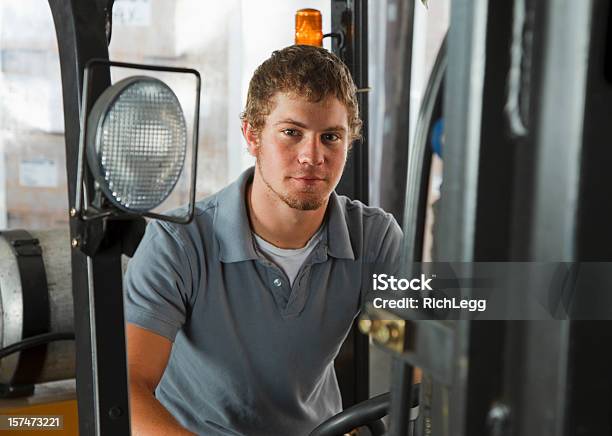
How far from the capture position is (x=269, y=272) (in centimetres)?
176

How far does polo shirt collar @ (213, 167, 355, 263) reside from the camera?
1.73 meters

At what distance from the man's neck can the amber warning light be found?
0.31 meters

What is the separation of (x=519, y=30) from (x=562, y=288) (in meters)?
0.19

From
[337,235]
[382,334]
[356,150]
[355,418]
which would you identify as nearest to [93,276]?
[382,334]

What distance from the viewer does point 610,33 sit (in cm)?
59

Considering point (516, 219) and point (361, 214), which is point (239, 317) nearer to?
point (361, 214)

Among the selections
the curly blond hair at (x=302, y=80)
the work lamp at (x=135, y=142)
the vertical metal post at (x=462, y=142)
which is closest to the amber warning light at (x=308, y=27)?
the curly blond hair at (x=302, y=80)

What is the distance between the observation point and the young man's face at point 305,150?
1.73 metres

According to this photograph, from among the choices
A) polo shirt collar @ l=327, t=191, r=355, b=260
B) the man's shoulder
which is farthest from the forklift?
the man's shoulder

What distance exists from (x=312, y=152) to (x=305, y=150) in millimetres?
16

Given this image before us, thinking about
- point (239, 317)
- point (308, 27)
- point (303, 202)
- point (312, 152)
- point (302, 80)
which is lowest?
point (239, 317)

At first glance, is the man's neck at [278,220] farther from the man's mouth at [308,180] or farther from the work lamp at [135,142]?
the work lamp at [135,142]

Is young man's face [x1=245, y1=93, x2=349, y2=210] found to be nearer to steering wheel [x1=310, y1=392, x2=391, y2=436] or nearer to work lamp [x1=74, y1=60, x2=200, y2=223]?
steering wheel [x1=310, y1=392, x2=391, y2=436]

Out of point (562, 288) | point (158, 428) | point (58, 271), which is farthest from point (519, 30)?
point (58, 271)
